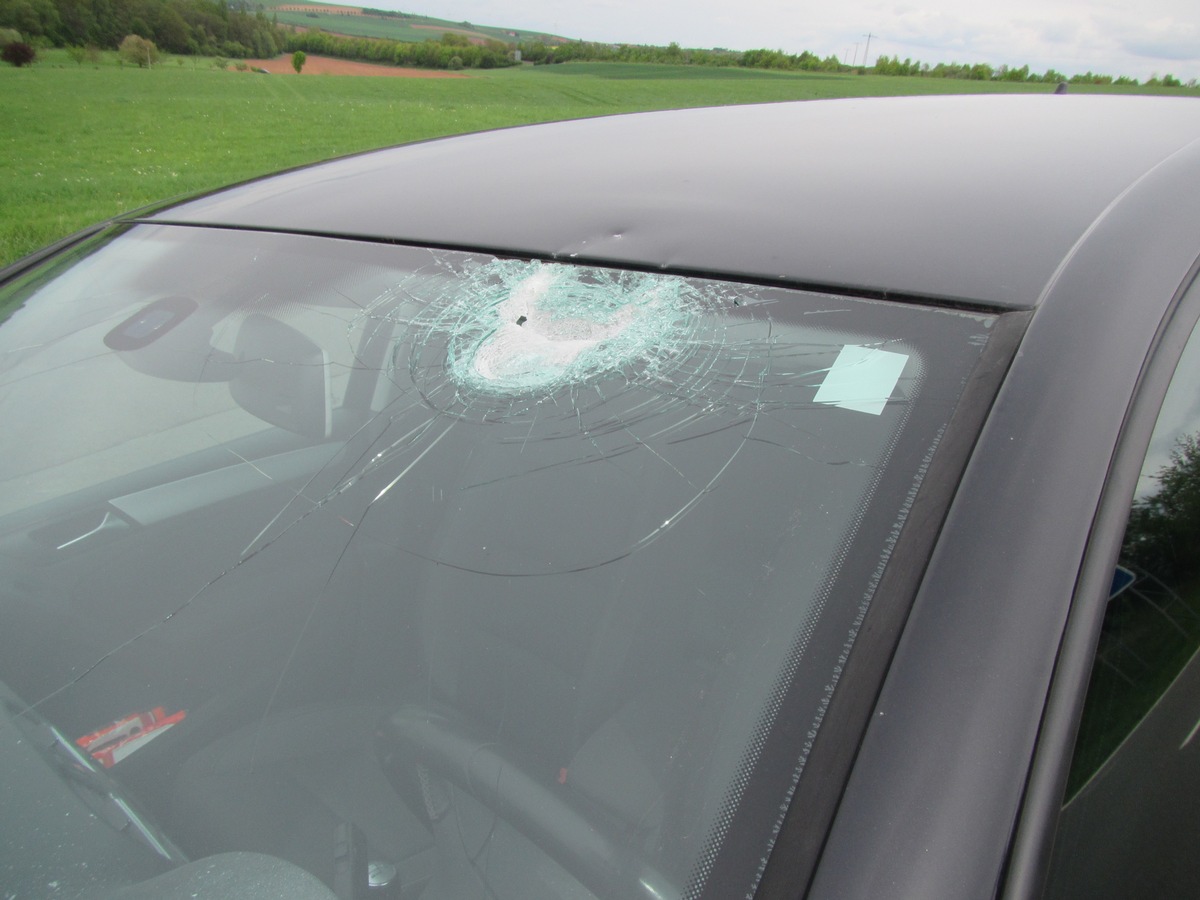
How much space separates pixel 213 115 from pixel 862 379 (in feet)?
83.3

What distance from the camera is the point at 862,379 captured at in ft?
3.13

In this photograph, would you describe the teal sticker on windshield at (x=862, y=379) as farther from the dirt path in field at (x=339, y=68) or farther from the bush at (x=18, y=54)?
the dirt path in field at (x=339, y=68)

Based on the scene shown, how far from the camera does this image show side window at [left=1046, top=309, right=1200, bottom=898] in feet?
2.41

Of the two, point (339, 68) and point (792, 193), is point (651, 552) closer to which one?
point (792, 193)

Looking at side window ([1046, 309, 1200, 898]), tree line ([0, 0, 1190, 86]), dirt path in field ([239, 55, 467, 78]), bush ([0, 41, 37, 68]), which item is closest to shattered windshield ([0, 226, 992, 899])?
side window ([1046, 309, 1200, 898])

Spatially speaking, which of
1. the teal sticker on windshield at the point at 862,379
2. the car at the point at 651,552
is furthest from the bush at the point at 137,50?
the teal sticker on windshield at the point at 862,379

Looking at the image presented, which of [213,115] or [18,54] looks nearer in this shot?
[213,115]

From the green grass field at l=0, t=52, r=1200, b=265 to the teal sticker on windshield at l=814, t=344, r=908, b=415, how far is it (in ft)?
11.4

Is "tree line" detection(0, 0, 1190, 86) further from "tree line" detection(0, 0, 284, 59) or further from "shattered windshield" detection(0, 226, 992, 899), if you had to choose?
"shattered windshield" detection(0, 226, 992, 899)

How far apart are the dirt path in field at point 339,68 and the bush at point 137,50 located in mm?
3039

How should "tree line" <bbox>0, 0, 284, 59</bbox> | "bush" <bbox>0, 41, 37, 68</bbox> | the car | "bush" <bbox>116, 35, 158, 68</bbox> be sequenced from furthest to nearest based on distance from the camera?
"bush" <bbox>116, 35, 158, 68</bbox> → "bush" <bbox>0, 41, 37, 68</bbox> → "tree line" <bbox>0, 0, 284, 59</bbox> → the car

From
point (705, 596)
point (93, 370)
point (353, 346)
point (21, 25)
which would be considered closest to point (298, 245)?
point (353, 346)

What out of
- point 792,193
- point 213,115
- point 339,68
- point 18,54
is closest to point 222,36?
point 213,115

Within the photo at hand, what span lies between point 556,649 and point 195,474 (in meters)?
0.82
